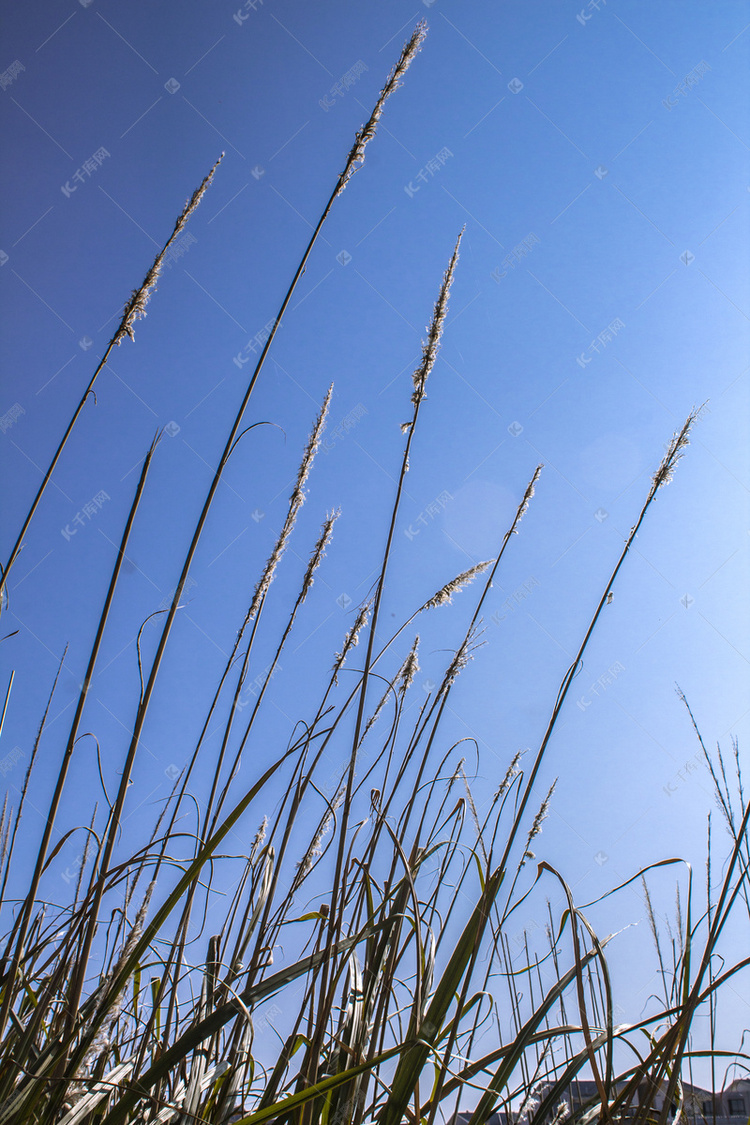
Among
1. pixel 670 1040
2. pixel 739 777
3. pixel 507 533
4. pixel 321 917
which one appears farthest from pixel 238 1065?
pixel 507 533

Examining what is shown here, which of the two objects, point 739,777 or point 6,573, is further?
point 739,777

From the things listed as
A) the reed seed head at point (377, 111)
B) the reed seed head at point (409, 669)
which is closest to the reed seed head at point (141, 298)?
the reed seed head at point (377, 111)

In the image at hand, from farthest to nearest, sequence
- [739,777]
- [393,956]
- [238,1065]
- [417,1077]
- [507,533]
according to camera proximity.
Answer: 1. [507,533]
2. [739,777]
3. [393,956]
4. [238,1065]
5. [417,1077]

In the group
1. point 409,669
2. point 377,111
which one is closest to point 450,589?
point 409,669

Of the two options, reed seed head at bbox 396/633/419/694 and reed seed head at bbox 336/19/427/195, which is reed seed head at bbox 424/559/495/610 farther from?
reed seed head at bbox 336/19/427/195

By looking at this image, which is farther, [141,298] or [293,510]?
[293,510]

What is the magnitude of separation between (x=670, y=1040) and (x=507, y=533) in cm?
117

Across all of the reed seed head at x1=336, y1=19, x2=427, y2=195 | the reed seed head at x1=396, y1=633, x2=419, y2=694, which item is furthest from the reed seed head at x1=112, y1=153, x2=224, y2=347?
the reed seed head at x1=396, y1=633, x2=419, y2=694

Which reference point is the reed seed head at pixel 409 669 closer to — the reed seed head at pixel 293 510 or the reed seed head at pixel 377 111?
the reed seed head at pixel 293 510

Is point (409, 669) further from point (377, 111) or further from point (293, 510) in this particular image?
point (377, 111)

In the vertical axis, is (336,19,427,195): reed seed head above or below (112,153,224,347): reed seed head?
above

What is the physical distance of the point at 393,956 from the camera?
1276 millimetres

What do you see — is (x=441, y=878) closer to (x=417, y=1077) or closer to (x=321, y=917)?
(x=321, y=917)

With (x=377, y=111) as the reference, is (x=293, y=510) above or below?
below
